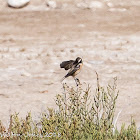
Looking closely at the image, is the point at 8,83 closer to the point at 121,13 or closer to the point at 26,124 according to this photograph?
the point at 26,124

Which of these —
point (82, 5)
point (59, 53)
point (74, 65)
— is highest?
A: point (82, 5)

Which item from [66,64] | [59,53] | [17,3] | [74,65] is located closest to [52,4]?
[17,3]

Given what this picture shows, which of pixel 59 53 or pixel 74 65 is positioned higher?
pixel 59 53

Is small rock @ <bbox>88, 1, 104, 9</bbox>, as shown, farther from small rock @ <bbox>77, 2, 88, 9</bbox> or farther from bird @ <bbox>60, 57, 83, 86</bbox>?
bird @ <bbox>60, 57, 83, 86</bbox>

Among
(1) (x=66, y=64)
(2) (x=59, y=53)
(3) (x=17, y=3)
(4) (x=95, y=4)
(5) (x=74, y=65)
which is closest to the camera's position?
(1) (x=66, y=64)

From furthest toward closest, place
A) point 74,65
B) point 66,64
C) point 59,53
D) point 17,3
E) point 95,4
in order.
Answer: point 95,4 → point 17,3 → point 59,53 → point 74,65 → point 66,64

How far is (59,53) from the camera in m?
12.8

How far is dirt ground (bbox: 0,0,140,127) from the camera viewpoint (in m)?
9.31

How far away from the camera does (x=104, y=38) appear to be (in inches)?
545

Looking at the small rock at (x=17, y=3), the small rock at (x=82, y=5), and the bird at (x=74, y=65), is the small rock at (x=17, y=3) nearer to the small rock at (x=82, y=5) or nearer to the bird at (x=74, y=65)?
the small rock at (x=82, y=5)

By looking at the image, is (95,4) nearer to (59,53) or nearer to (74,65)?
(59,53)

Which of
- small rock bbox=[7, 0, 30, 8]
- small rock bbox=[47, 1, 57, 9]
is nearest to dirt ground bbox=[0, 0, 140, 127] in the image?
small rock bbox=[7, 0, 30, 8]

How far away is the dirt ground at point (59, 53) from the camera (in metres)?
9.31

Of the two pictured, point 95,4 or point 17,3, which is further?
point 95,4
